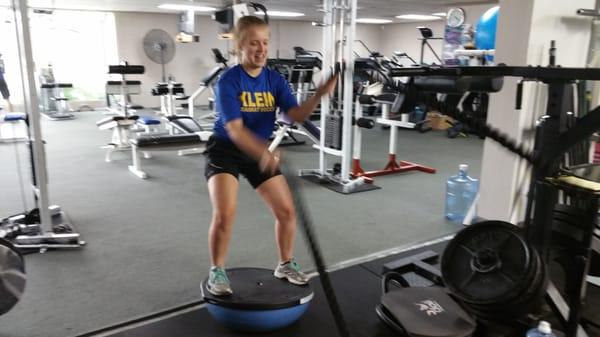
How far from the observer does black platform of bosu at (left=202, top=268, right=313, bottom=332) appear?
2059 mm

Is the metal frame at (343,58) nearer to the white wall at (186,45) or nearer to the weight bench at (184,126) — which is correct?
the weight bench at (184,126)

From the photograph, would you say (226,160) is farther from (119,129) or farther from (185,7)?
(185,7)

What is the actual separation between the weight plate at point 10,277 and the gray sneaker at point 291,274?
119cm

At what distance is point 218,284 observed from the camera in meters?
2.14

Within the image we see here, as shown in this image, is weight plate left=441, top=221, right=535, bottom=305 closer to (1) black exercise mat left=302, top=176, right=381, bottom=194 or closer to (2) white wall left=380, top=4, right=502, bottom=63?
(1) black exercise mat left=302, top=176, right=381, bottom=194

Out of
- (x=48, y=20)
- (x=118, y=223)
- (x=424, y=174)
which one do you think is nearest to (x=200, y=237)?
(x=118, y=223)

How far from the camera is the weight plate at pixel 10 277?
1990 mm

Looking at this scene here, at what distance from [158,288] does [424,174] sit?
3.58 m

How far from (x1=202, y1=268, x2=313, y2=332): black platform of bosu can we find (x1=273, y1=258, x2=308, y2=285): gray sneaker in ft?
0.14

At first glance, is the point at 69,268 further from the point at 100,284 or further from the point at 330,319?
the point at 330,319

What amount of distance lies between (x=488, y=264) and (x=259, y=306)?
1.04 metres

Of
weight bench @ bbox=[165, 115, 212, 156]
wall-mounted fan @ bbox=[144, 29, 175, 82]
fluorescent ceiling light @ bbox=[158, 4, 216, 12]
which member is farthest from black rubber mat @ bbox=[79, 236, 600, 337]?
wall-mounted fan @ bbox=[144, 29, 175, 82]

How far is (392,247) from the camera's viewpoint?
124 inches

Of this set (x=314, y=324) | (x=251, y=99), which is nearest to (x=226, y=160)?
(x=251, y=99)
